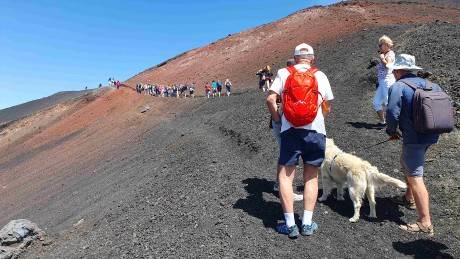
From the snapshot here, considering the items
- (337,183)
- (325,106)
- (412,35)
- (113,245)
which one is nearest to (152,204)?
(113,245)

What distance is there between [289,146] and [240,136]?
635cm

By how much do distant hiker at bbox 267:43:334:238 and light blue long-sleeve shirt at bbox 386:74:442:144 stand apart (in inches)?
33.3

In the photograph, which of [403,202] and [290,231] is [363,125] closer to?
[403,202]

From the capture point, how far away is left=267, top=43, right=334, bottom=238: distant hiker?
3900mm

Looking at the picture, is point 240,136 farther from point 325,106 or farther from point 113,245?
point 325,106

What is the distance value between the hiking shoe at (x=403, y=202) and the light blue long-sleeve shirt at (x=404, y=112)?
1205 mm

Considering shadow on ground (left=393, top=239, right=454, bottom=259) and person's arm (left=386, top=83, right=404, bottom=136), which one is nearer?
shadow on ground (left=393, top=239, right=454, bottom=259)

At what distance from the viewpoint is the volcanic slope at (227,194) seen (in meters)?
4.35

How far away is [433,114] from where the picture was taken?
159 inches

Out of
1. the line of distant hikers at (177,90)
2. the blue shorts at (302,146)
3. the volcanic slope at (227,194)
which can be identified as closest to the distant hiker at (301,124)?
the blue shorts at (302,146)

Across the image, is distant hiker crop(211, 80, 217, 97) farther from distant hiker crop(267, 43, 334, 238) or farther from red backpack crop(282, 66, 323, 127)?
red backpack crop(282, 66, 323, 127)

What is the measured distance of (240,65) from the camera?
32750 mm

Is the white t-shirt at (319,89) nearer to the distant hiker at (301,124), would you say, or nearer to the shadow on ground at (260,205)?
the distant hiker at (301,124)

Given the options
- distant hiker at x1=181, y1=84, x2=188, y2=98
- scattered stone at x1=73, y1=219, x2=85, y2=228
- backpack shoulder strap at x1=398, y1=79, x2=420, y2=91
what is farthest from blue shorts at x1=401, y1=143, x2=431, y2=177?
distant hiker at x1=181, y1=84, x2=188, y2=98
